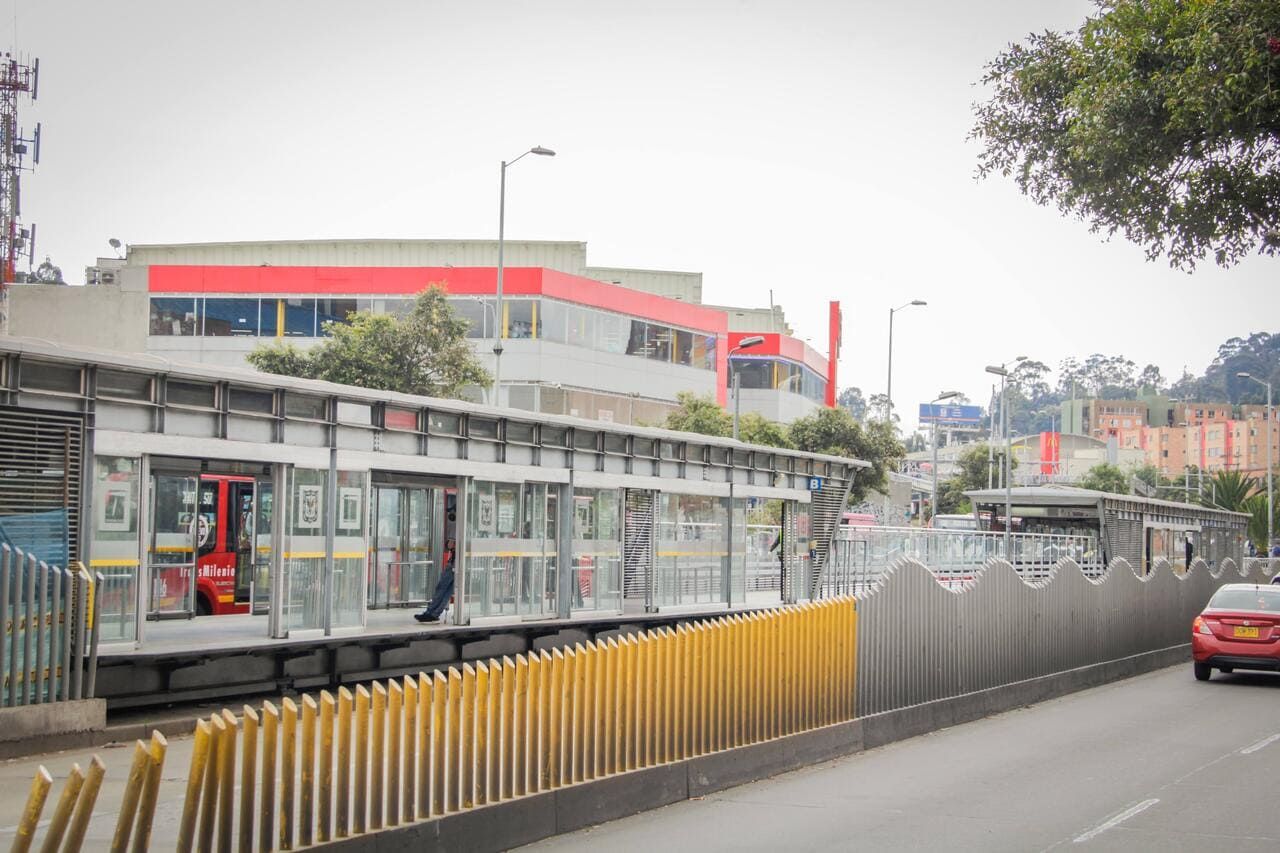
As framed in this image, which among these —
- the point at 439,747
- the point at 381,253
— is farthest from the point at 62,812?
the point at 381,253

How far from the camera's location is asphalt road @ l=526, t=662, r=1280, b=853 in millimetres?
9727

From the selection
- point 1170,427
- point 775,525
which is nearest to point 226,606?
point 775,525

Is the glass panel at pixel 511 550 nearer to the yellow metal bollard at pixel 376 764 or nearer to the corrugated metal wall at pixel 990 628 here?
the corrugated metal wall at pixel 990 628

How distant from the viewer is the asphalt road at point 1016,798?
9727 millimetres

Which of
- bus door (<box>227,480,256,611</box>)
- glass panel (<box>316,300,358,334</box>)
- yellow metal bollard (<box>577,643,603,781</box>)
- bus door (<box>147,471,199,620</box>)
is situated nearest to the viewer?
yellow metal bollard (<box>577,643,603,781</box>)

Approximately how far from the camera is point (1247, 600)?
70.2ft

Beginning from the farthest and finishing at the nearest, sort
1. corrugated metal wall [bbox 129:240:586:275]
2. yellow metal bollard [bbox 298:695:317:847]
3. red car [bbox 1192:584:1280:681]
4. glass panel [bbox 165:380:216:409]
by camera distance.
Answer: corrugated metal wall [bbox 129:240:586:275], red car [bbox 1192:584:1280:681], glass panel [bbox 165:380:216:409], yellow metal bollard [bbox 298:695:317:847]

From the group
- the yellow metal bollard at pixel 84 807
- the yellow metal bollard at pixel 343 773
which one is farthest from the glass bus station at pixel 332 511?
the yellow metal bollard at pixel 84 807

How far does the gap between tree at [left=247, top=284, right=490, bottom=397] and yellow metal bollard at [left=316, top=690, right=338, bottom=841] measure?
34.9 m

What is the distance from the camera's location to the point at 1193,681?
2233 centimetres

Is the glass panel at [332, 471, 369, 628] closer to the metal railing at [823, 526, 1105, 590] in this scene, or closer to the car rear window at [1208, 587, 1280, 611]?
the car rear window at [1208, 587, 1280, 611]

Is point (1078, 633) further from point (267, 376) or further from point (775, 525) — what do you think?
point (267, 376)

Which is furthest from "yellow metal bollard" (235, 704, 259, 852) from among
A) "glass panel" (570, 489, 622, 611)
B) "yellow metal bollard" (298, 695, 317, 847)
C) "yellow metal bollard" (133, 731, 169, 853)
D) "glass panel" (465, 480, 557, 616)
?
"glass panel" (570, 489, 622, 611)

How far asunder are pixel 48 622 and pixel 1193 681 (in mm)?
17468
